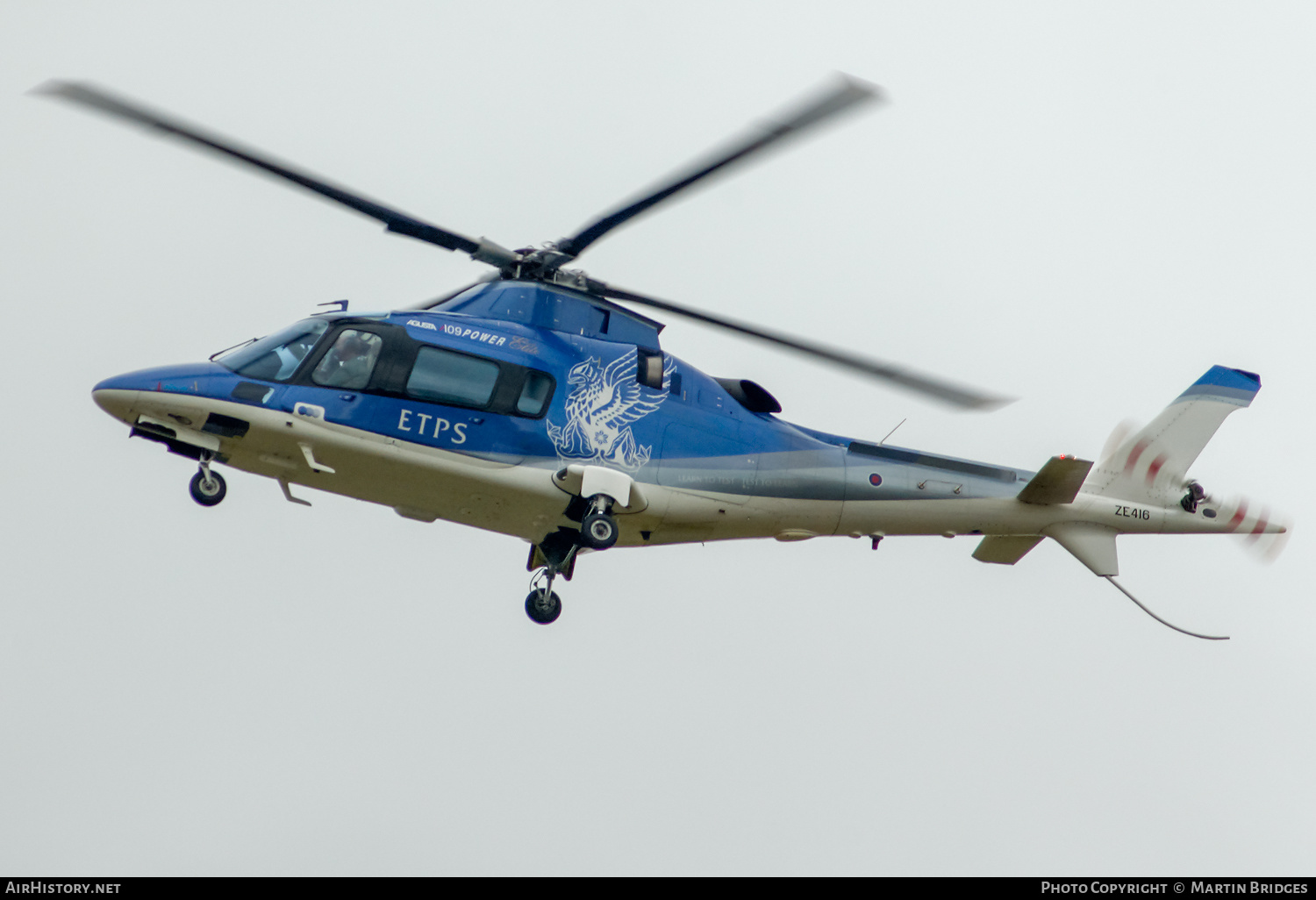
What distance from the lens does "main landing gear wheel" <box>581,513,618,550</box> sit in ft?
44.0

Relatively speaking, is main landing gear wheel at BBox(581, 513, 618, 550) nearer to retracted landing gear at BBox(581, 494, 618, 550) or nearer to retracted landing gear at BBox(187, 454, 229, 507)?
retracted landing gear at BBox(581, 494, 618, 550)

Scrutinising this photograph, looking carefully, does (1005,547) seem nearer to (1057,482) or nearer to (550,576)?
(1057,482)

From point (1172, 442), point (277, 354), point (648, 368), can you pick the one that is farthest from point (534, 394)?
point (1172, 442)

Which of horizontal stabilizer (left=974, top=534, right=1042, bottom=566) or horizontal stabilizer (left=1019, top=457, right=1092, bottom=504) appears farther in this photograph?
horizontal stabilizer (left=974, top=534, right=1042, bottom=566)

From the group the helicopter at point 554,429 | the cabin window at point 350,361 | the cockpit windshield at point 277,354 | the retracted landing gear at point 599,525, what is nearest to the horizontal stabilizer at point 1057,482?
the helicopter at point 554,429

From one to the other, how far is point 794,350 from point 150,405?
20.4 feet

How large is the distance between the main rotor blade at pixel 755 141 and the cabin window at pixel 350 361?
2376 mm

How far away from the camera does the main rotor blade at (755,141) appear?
10.5 metres

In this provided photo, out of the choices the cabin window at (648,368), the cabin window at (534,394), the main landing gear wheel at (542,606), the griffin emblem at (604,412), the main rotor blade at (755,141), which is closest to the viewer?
the main rotor blade at (755,141)

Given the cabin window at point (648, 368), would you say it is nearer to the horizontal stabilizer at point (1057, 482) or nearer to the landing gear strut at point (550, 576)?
the landing gear strut at point (550, 576)

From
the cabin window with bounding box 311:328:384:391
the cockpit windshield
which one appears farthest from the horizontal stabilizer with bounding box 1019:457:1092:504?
the cockpit windshield

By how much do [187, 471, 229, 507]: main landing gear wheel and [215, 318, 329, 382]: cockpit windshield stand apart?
1.04m

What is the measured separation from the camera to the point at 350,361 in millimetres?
13258
